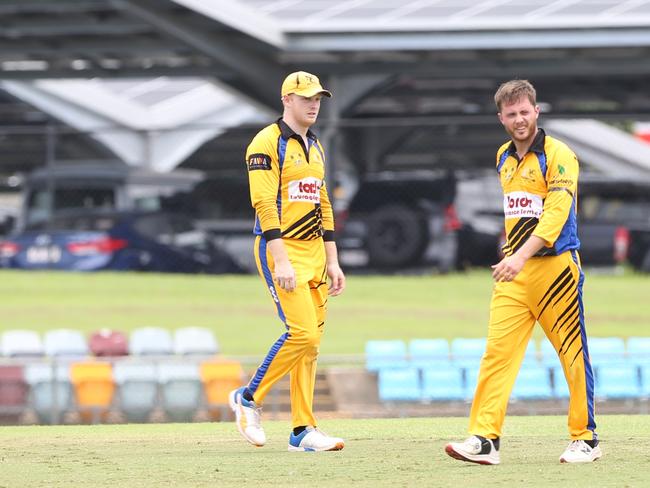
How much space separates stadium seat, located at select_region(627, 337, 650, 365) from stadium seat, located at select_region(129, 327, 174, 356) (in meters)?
5.18

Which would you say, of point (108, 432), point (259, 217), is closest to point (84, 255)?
point (108, 432)

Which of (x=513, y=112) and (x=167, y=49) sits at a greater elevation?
(x=167, y=49)

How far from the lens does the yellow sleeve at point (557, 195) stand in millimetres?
6785

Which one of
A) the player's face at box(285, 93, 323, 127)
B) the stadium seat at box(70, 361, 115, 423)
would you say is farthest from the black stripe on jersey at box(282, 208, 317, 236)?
the stadium seat at box(70, 361, 115, 423)

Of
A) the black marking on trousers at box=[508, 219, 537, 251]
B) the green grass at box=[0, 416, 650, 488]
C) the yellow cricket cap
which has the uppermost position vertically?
the yellow cricket cap

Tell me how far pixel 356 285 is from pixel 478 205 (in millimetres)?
2450

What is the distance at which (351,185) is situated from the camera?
22.7 metres

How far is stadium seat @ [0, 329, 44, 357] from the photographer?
620 inches

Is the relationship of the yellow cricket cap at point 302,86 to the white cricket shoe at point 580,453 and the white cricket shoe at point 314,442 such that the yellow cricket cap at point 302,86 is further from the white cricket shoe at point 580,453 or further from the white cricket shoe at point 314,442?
the white cricket shoe at point 580,453

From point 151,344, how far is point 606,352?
5.10 meters

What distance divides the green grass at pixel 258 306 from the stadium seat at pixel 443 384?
2.86 meters

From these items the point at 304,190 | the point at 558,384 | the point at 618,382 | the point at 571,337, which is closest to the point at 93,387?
the point at 558,384

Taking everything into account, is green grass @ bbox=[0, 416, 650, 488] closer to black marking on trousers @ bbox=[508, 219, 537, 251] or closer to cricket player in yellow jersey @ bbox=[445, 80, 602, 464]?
cricket player in yellow jersey @ bbox=[445, 80, 602, 464]

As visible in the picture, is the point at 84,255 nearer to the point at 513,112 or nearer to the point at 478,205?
the point at 478,205
